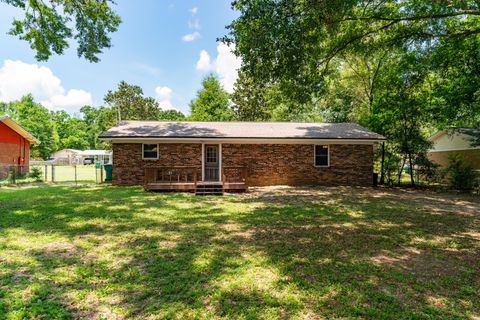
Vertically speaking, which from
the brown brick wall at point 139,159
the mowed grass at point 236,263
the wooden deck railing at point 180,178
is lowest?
the mowed grass at point 236,263

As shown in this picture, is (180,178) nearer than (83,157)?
Yes

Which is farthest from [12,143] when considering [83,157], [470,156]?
[83,157]

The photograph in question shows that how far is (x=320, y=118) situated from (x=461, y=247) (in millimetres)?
25465

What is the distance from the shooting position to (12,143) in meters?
19.2

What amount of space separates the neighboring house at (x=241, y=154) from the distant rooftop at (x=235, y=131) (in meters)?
0.04

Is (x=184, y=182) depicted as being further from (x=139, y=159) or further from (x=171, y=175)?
(x=139, y=159)

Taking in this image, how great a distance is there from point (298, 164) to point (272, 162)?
4.60 feet

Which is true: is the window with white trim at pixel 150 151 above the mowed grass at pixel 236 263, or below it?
above

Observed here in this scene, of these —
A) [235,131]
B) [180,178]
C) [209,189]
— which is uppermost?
[235,131]

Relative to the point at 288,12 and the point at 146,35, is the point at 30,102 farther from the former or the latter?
the point at 288,12

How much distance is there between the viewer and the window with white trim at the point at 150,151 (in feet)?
45.2

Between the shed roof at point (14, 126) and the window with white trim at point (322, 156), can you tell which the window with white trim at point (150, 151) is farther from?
the shed roof at point (14, 126)

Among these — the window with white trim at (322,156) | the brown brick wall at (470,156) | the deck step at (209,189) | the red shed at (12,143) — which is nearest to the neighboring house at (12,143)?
the red shed at (12,143)

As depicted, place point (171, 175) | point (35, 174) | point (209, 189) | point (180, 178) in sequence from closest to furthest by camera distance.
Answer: point (209, 189)
point (171, 175)
point (180, 178)
point (35, 174)
